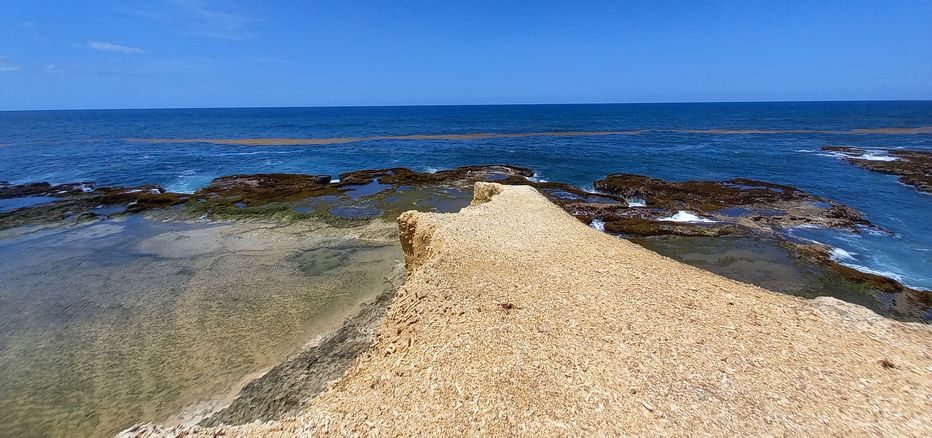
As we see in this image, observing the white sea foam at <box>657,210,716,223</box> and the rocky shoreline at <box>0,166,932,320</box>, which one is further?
the white sea foam at <box>657,210,716,223</box>

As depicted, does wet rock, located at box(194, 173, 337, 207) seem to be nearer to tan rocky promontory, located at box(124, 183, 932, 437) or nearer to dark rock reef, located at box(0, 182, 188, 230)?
dark rock reef, located at box(0, 182, 188, 230)

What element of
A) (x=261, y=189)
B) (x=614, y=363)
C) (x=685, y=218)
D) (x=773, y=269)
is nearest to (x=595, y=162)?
(x=685, y=218)

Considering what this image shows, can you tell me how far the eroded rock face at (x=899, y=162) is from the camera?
32156 mm

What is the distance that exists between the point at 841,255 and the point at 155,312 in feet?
93.9

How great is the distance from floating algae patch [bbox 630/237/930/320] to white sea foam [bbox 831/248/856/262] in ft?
5.86

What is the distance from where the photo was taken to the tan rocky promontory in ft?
21.0

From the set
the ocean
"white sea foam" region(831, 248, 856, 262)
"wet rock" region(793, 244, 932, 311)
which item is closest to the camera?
the ocean

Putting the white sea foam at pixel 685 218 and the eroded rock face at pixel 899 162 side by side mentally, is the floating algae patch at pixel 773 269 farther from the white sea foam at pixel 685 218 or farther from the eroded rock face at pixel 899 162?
the eroded rock face at pixel 899 162

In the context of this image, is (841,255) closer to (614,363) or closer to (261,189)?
(614,363)

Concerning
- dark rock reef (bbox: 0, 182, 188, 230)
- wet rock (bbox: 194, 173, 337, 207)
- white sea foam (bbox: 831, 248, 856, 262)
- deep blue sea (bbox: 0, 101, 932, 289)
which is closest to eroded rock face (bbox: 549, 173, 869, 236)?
deep blue sea (bbox: 0, 101, 932, 289)

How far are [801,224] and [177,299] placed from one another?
30.7 m

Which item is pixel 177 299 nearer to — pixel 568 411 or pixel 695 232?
pixel 568 411

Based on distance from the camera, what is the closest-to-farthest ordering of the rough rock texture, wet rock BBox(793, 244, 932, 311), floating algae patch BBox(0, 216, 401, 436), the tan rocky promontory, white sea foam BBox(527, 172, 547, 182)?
the tan rocky promontory, floating algae patch BBox(0, 216, 401, 436), wet rock BBox(793, 244, 932, 311), the rough rock texture, white sea foam BBox(527, 172, 547, 182)

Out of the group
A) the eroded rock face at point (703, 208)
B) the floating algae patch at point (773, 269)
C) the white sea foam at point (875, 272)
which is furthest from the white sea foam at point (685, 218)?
the white sea foam at point (875, 272)
